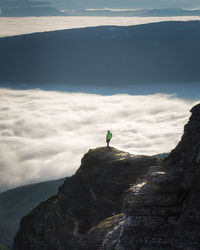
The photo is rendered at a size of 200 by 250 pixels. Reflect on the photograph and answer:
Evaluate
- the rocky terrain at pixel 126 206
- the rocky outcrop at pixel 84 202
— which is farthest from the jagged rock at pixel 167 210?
the rocky outcrop at pixel 84 202

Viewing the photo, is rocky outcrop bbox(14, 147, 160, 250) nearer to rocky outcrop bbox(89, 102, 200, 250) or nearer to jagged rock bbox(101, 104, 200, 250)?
rocky outcrop bbox(89, 102, 200, 250)

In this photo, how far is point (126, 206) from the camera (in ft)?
91.7

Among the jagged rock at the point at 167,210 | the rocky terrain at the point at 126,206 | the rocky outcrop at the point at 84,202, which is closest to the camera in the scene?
the jagged rock at the point at 167,210

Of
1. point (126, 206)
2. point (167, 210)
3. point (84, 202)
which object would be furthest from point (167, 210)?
point (84, 202)

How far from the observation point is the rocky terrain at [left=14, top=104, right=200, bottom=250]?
24203mm

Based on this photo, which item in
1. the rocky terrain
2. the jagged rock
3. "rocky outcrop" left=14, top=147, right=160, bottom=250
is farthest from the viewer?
"rocky outcrop" left=14, top=147, right=160, bottom=250

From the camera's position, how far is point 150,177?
90.6 feet

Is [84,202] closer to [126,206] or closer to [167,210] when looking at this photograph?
[126,206]

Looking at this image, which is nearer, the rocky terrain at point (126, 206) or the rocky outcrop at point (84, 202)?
the rocky terrain at point (126, 206)

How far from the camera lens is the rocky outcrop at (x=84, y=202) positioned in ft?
164

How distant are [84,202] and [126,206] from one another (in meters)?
26.0

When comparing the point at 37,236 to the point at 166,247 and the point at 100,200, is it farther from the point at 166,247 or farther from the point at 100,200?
the point at 166,247

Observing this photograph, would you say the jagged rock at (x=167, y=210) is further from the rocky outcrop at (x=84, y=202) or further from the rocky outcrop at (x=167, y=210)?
the rocky outcrop at (x=84, y=202)

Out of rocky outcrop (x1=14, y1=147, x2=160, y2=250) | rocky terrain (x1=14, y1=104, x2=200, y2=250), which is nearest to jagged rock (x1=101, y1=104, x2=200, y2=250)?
rocky terrain (x1=14, y1=104, x2=200, y2=250)
